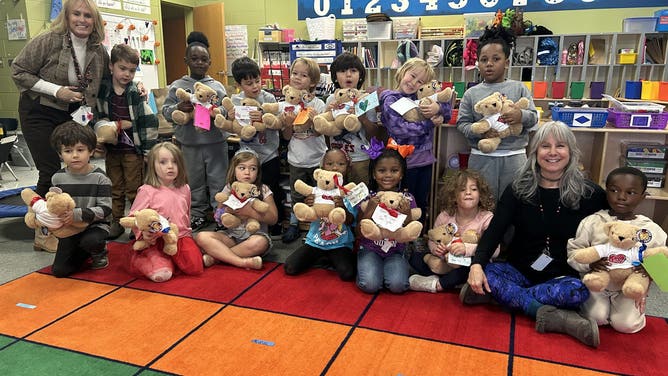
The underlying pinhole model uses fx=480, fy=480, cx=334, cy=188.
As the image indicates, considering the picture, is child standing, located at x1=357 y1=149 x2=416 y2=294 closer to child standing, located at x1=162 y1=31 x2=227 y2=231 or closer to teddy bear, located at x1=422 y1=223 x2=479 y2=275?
teddy bear, located at x1=422 y1=223 x2=479 y2=275

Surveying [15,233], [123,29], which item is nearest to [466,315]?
[15,233]

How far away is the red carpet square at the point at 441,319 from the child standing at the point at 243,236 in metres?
0.84

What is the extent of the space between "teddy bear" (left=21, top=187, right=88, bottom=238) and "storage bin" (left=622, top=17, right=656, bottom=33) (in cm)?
677

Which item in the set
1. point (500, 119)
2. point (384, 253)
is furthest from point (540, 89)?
point (384, 253)

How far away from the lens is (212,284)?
2684 mm

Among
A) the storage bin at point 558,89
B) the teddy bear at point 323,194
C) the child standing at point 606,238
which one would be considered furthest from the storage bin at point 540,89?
the teddy bear at point 323,194

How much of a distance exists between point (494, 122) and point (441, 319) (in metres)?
1.17

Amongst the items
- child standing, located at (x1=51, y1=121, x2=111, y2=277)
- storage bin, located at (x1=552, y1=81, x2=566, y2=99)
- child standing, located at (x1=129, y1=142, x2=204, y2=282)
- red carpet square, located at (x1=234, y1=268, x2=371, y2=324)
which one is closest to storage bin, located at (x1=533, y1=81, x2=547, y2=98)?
storage bin, located at (x1=552, y1=81, x2=566, y2=99)

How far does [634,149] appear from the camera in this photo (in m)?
3.05

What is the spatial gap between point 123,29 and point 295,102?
4869 millimetres

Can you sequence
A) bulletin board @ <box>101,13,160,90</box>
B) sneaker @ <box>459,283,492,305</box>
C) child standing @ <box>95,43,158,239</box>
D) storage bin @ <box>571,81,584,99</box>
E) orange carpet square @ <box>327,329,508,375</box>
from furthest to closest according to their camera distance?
bulletin board @ <box>101,13,160,90</box>
storage bin @ <box>571,81,584,99</box>
child standing @ <box>95,43,158,239</box>
sneaker @ <box>459,283,492,305</box>
orange carpet square @ <box>327,329,508,375</box>

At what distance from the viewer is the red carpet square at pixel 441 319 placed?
2117mm

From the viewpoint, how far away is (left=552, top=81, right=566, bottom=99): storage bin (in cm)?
643

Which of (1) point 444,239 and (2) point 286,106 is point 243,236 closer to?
(2) point 286,106
